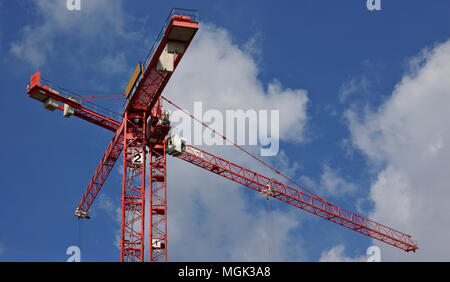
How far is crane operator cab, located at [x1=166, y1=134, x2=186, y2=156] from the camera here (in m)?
69.6

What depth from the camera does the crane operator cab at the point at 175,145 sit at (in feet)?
228

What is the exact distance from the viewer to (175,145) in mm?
69500

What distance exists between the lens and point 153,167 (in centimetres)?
A: 6931

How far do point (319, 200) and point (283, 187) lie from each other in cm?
853
